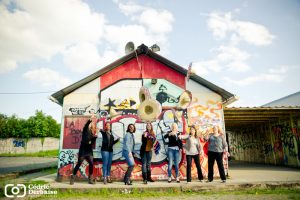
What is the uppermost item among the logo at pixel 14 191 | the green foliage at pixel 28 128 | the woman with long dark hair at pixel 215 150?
the green foliage at pixel 28 128

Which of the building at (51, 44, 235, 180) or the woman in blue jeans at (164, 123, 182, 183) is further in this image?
the building at (51, 44, 235, 180)

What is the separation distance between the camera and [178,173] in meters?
7.86

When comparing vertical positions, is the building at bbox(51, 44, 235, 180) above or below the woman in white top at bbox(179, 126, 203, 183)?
above

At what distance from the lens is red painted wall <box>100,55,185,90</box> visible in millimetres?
9273

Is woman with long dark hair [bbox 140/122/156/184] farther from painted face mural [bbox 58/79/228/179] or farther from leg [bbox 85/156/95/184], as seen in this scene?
leg [bbox 85/156/95/184]

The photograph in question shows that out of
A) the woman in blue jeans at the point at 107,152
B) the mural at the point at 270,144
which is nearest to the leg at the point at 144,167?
the woman in blue jeans at the point at 107,152

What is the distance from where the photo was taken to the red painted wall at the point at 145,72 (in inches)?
365

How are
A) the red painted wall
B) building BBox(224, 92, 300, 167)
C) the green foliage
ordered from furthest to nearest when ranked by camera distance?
the green foliage < building BBox(224, 92, 300, 167) < the red painted wall

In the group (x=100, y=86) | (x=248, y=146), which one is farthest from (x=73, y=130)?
(x=248, y=146)

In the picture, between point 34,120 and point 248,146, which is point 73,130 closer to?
point 248,146

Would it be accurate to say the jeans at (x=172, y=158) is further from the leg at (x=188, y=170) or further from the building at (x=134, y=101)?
the building at (x=134, y=101)

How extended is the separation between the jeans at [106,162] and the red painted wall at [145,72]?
3035mm

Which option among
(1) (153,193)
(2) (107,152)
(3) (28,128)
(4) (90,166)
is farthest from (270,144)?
(3) (28,128)

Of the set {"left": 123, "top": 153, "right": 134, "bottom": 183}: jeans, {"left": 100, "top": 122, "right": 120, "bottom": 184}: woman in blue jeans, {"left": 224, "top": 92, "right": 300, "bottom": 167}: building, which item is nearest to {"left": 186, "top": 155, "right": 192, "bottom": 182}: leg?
{"left": 123, "top": 153, "right": 134, "bottom": 183}: jeans
